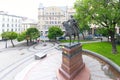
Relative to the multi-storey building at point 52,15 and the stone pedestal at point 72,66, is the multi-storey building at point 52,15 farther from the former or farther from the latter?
the stone pedestal at point 72,66

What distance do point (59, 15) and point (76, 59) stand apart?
4979 cm

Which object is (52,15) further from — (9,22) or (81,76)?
(81,76)

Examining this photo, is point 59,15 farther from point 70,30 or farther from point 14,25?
point 70,30

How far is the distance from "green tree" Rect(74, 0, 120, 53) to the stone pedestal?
7374 mm

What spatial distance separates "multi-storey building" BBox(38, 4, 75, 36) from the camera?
6244cm

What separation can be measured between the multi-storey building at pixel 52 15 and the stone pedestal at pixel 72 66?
4868 centimetres

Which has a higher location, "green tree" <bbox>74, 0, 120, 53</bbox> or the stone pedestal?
"green tree" <bbox>74, 0, 120, 53</bbox>

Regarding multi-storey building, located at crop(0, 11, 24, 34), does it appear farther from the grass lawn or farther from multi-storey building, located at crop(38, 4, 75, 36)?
the grass lawn

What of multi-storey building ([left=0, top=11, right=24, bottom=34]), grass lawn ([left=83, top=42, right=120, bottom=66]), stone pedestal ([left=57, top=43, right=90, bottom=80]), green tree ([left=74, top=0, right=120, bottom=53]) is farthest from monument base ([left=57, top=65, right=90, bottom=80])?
multi-storey building ([left=0, top=11, right=24, bottom=34])

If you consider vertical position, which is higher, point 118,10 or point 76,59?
point 118,10

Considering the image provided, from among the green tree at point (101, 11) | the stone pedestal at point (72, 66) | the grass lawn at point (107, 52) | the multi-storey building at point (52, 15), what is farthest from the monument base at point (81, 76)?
the multi-storey building at point (52, 15)

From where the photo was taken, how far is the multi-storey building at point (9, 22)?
204 ft

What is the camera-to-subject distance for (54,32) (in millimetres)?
46031

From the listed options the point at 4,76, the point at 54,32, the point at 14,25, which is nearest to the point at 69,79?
the point at 4,76
